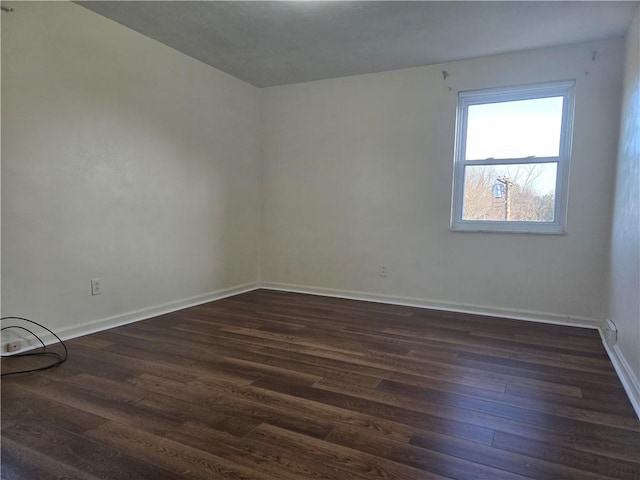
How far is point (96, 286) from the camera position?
3115 millimetres

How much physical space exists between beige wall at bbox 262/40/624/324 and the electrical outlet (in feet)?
8.94

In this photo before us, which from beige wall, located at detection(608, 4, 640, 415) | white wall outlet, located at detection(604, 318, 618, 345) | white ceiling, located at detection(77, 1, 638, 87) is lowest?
white wall outlet, located at detection(604, 318, 618, 345)

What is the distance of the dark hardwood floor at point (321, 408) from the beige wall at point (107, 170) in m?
0.54

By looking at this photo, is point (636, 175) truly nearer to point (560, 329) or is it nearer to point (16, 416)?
point (560, 329)

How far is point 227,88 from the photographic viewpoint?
434 cm

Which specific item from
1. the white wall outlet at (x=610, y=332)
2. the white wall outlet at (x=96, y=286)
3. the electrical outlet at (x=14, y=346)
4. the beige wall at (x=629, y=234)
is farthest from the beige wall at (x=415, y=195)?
the electrical outlet at (x=14, y=346)

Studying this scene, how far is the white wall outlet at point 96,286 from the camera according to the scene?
309 cm

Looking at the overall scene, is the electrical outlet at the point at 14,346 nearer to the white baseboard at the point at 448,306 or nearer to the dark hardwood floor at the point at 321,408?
the dark hardwood floor at the point at 321,408

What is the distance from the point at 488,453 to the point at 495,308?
2.44 meters

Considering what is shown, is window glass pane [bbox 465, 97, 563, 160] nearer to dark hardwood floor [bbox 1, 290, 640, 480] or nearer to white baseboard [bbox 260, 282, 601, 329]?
white baseboard [bbox 260, 282, 601, 329]

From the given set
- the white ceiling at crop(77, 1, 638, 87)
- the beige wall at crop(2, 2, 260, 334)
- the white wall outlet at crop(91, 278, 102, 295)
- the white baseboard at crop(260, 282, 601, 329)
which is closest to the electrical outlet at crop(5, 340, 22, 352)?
the beige wall at crop(2, 2, 260, 334)

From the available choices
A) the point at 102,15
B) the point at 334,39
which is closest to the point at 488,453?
the point at 334,39

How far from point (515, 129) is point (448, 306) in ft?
5.99

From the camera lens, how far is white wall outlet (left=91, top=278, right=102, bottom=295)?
309 centimetres
